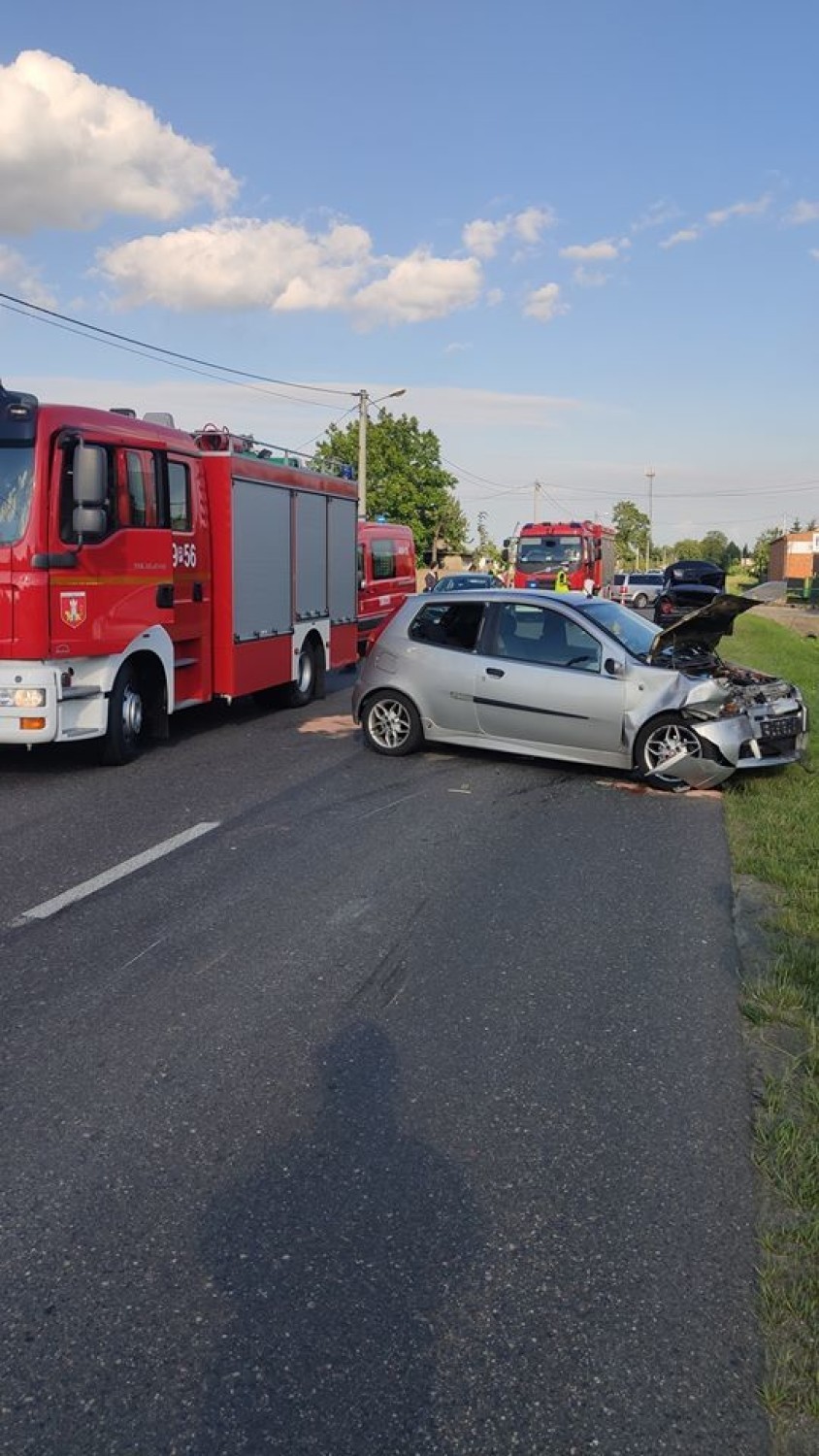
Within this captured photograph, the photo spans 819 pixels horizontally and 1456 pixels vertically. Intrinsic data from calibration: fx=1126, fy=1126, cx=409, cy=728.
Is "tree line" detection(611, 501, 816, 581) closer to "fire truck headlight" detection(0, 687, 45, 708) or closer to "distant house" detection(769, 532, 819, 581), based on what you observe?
"distant house" detection(769, 532, 819, 581)

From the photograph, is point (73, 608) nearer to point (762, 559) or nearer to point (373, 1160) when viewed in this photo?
point (373, 1160)

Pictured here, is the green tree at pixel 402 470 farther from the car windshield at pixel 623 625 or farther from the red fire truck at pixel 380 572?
the car windshield at pixel 623 625

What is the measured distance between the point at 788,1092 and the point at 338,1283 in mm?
1785

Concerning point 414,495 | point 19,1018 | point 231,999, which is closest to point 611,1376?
point 231,999

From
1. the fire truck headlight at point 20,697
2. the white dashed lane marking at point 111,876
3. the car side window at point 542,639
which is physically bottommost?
the white dashed lane marking at point 111,876

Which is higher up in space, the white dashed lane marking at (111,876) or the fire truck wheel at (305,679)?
the fire truck wheel at (305,679)

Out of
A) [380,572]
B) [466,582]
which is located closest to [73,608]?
Answer: [380,572]

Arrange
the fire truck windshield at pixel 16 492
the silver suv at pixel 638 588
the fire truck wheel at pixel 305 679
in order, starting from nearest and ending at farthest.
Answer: the fire truck windshield at pixel 16 492, the fire truck wheel at pixel 305 679, the silver suv at pixel 638 588

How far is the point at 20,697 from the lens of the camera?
8.51 meters

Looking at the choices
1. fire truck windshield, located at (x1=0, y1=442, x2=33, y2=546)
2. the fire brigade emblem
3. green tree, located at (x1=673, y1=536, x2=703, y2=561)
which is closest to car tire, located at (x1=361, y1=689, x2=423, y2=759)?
the fire brigade emblem

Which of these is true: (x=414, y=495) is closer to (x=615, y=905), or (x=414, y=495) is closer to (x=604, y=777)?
(x=604, y=777)

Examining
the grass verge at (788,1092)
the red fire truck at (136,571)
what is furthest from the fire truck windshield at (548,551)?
the grass verge at (788,1092)

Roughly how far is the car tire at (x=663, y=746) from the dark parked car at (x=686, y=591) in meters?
4.45

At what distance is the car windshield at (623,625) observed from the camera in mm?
9516
